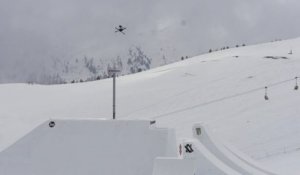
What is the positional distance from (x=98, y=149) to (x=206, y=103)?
112 feet

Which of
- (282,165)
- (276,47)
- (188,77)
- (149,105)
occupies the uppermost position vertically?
(276,47)

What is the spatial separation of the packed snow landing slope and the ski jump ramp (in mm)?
7598

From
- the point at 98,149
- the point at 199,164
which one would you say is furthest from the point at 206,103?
the point at 199,164

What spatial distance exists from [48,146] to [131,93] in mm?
45592

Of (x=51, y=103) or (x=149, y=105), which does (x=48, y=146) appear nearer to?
(x=149, y=105)

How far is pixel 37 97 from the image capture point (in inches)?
2773

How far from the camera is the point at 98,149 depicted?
18156 mm

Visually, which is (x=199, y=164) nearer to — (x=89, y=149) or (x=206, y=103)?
(x=89, y=149)

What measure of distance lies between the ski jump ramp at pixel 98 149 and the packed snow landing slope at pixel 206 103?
7598mm

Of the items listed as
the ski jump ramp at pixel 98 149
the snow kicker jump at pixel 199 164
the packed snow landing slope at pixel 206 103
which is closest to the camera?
the snow kicker jump at pixel 199 164

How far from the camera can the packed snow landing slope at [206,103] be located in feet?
121

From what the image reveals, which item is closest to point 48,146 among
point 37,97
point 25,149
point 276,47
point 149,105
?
point 25,149

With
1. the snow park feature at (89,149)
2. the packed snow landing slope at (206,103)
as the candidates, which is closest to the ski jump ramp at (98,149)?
the snow park feature at (89,149)

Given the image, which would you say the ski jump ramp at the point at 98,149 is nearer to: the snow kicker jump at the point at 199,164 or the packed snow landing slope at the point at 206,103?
the snow kicker jump at the point at 199,164
